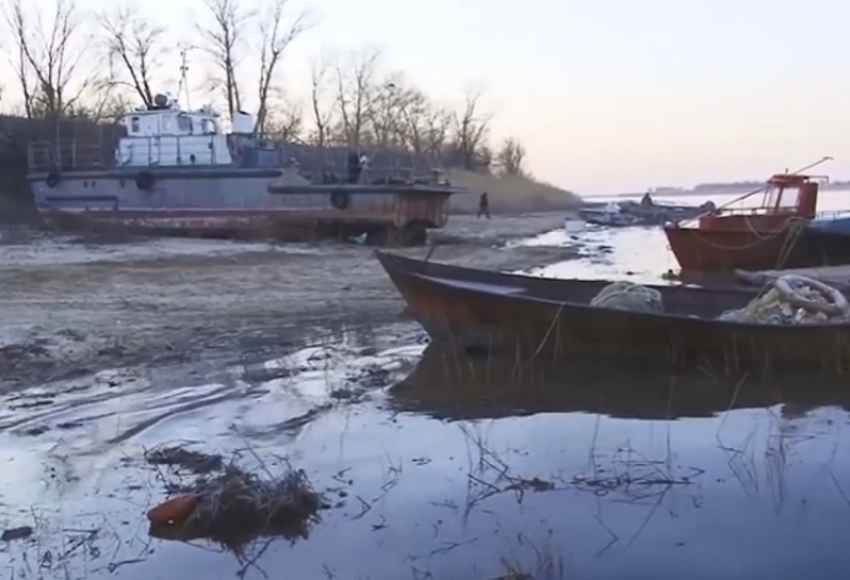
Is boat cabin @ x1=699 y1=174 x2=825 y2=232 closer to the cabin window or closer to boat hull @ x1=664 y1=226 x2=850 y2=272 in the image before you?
boat hull @ x1=664 y1=226 x2=850 y2=272

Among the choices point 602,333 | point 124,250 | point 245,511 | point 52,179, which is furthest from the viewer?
point 52,179

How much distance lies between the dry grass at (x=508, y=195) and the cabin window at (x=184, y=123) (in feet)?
88.4

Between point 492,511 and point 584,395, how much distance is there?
3179mm

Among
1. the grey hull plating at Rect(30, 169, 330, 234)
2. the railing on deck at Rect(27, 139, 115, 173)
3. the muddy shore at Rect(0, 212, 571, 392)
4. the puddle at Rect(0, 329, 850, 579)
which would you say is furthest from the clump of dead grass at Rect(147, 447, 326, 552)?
the railing on deck at Rect(27, 139, 115, 173)

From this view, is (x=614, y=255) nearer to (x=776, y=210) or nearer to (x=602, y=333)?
(x=776, y=210)

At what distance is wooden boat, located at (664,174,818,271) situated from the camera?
2059cm

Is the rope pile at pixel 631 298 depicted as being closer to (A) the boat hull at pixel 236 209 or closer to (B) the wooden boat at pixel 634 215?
(A) the boat hull at pixel 236 209

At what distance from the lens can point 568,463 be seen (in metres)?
6.98

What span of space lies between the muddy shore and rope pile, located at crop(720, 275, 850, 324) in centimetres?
501

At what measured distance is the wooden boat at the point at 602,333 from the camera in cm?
933

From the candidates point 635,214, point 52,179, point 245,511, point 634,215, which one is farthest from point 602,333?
point 635,214

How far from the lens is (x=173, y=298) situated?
590 inches

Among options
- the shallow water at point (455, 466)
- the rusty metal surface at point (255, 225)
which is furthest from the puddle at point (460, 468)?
the rusty metal surface at point (255, 225)

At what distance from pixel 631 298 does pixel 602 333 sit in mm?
1292
